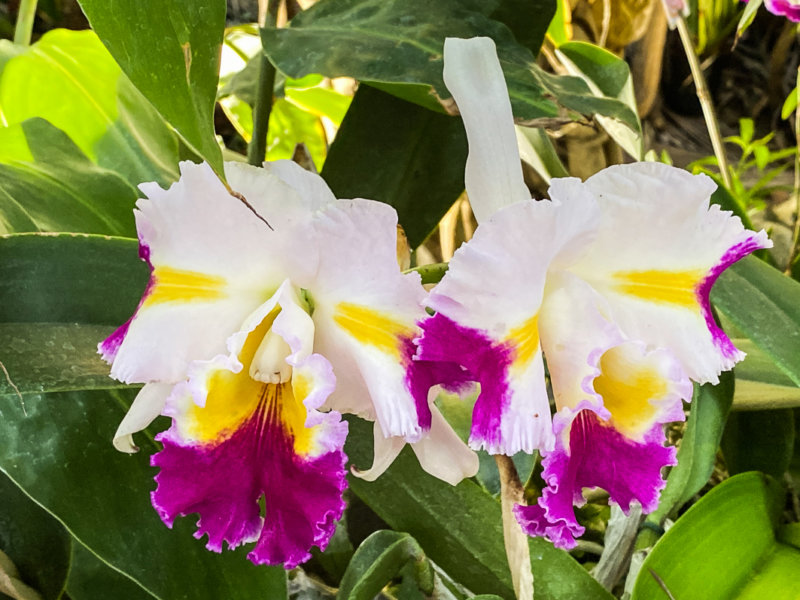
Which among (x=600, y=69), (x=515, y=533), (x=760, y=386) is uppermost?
(x=600, y=69)

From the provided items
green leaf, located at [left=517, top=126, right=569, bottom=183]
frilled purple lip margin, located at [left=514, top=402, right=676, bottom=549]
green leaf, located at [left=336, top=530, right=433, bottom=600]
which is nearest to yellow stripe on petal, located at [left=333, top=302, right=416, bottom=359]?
frilled purple lip margin, located at [left=514, top=402, right=676, bottom=549]

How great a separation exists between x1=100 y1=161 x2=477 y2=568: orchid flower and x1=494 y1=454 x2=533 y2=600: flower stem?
79 mm

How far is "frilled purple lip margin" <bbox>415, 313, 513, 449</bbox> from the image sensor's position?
0.34 m

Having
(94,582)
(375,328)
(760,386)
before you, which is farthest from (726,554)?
(94,582)

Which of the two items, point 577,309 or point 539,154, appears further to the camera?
point 539,154

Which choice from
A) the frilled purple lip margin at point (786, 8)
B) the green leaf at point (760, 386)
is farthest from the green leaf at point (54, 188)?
the frilled purple lip margin at point (786, 8)

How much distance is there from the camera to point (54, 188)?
27.1 inches

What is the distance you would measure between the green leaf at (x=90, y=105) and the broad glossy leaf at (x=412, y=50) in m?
0.26

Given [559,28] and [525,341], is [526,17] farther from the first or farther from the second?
[559,28]

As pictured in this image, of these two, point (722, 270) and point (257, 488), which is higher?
point (722, 270)

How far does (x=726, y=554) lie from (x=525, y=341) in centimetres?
39

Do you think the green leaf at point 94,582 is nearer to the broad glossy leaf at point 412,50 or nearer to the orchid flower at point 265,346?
the orchid flower at point 265,346

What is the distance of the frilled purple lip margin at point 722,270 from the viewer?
0.40 m

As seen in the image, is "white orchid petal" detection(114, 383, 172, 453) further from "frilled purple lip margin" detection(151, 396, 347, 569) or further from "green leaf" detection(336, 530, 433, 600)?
"green leaf" detection(336, 530, 433, 600)
